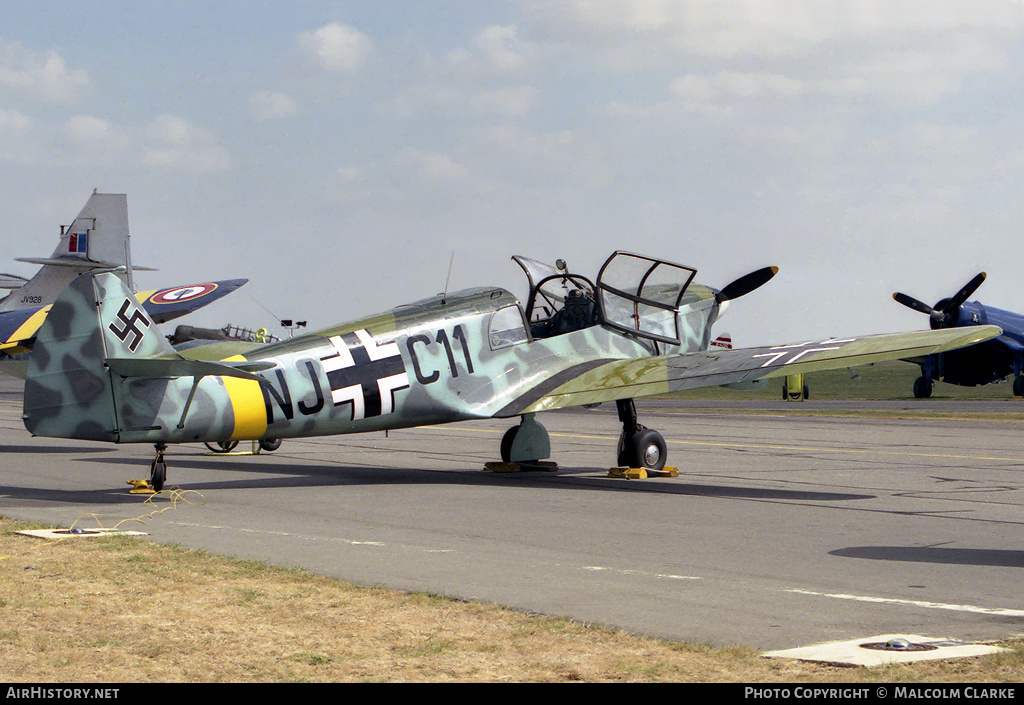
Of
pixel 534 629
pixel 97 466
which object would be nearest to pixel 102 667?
pixel 534 629

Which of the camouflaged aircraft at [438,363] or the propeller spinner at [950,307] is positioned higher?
the propeller spinner at [950,307]

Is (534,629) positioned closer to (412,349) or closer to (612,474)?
(412,349)

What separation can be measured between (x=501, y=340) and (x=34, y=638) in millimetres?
10720

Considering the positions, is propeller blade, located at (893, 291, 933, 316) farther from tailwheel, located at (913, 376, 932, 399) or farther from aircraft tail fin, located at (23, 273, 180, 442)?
aircraft tail fin, located at (23, 273, 180, 442)

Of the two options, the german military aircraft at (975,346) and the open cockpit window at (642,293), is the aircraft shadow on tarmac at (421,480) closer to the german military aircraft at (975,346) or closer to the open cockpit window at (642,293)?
the open cockpit window at (642,293)

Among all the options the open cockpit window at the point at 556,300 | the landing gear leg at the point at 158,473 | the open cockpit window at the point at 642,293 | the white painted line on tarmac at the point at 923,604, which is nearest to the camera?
the white painted line on tarmac at the point at 923,604

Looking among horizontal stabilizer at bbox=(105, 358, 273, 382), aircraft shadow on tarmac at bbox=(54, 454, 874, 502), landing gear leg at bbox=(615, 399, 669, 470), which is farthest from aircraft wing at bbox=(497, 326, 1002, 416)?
horizontal stabilizer at bbox=(105, 358, 273, 382)

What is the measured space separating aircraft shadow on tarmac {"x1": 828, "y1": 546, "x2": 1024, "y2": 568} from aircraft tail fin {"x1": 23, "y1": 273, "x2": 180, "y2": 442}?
26.7 feet

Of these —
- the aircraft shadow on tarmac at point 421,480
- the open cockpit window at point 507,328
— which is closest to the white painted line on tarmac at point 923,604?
the aircraft shadow on tarmac at point 421,480

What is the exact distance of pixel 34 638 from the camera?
6215 millimetres

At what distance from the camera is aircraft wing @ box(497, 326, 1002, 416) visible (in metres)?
14.7

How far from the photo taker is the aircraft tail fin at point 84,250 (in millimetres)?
30109

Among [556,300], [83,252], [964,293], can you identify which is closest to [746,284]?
[556,300]

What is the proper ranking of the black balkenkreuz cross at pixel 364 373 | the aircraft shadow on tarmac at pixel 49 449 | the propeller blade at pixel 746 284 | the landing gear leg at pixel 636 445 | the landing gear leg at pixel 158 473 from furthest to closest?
the aircraft shadow on tarmac at pixel 49 449
the propeller blade at pixel 746 284
the landing gear leg at pixel 636 445
the black balkenkreuz cross at pixel 364 373
the landing gear leg at pixel 158 473
